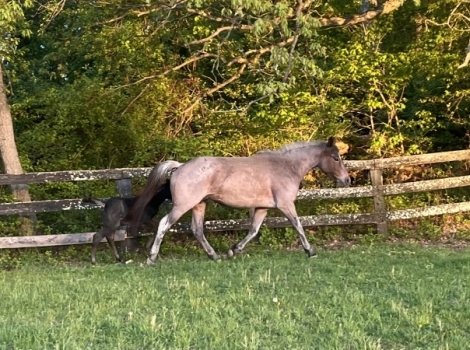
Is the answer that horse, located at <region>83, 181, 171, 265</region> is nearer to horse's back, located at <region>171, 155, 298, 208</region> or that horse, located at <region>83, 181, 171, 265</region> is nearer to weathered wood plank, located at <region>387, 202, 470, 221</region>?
horse's back, located at <region>171, 155, 298, 208</region>

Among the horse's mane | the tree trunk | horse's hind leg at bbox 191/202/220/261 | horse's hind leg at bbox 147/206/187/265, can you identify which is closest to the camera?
horse's hind leg at bbox 147/206/187/265

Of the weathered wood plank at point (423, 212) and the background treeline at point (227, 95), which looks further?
the background treeline at point (227, 95)

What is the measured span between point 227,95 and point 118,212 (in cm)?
511

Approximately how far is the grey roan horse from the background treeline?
8.26 ft

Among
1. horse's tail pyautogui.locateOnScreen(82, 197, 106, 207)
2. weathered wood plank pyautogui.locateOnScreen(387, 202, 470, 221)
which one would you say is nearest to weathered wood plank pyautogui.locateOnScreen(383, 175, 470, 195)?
weathered wood plank pyautogui.locateOnScreen(387, 202, 470, 221)

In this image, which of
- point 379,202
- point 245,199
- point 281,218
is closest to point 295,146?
point 245,199

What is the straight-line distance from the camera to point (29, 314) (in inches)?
187

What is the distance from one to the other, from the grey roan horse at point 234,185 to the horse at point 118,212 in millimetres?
331

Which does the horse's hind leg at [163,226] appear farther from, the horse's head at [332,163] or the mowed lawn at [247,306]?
the horse's head at [332,163]

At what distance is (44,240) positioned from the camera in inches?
339

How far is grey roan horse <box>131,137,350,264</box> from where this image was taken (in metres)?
7.87

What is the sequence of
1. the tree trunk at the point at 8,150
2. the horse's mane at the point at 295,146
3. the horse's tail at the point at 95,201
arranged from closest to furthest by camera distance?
Result: the horse's mane at the point at 295,146, the horse's tail at the point at 95,201, the tree trunk at the point at 8,150

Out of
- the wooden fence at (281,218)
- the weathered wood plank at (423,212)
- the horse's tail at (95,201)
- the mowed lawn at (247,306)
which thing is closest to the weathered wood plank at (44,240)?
the wooden fence at (281,218)

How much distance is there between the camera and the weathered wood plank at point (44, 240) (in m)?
8.49
